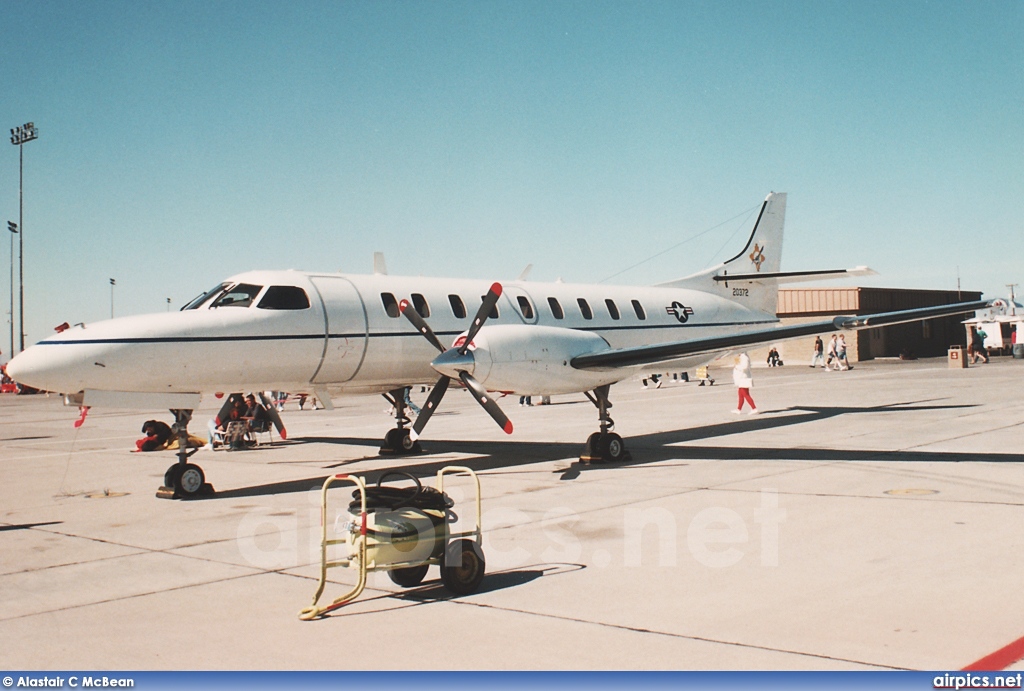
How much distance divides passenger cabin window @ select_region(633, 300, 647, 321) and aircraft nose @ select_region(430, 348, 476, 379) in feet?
22.5

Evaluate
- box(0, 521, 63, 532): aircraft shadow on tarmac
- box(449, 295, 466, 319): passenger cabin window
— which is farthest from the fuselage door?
box(0, 521, 63, 532): aircraft shadow on tarmac

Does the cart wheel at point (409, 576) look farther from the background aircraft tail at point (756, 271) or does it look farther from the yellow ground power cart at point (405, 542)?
the background aircraft tail at point (756, 271)

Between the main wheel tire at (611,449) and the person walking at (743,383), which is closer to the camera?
the main wheel tire at (611,449)

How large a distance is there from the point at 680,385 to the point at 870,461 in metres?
27.3

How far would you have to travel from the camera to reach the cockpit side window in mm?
13359

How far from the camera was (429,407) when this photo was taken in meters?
13.8

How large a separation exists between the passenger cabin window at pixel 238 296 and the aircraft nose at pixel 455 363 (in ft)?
10.2

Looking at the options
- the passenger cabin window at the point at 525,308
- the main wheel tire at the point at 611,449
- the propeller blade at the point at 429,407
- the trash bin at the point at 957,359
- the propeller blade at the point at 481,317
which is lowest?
the main wheel tire at the point at 611,449

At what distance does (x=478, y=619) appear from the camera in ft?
20.4

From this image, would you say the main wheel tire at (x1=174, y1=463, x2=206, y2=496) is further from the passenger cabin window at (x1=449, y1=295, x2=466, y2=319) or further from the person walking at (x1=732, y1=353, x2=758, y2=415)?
the person walking at (x1=732, y1=353, x2=758, y2=415)

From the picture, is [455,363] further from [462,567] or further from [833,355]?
[833,355]

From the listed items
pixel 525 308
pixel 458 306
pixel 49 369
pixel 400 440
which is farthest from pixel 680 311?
pixel 49 369

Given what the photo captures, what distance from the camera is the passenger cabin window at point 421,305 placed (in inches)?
610

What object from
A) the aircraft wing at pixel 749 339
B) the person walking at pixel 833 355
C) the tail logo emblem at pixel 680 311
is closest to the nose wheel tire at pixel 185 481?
the aircraft wing at pixel 749 339
